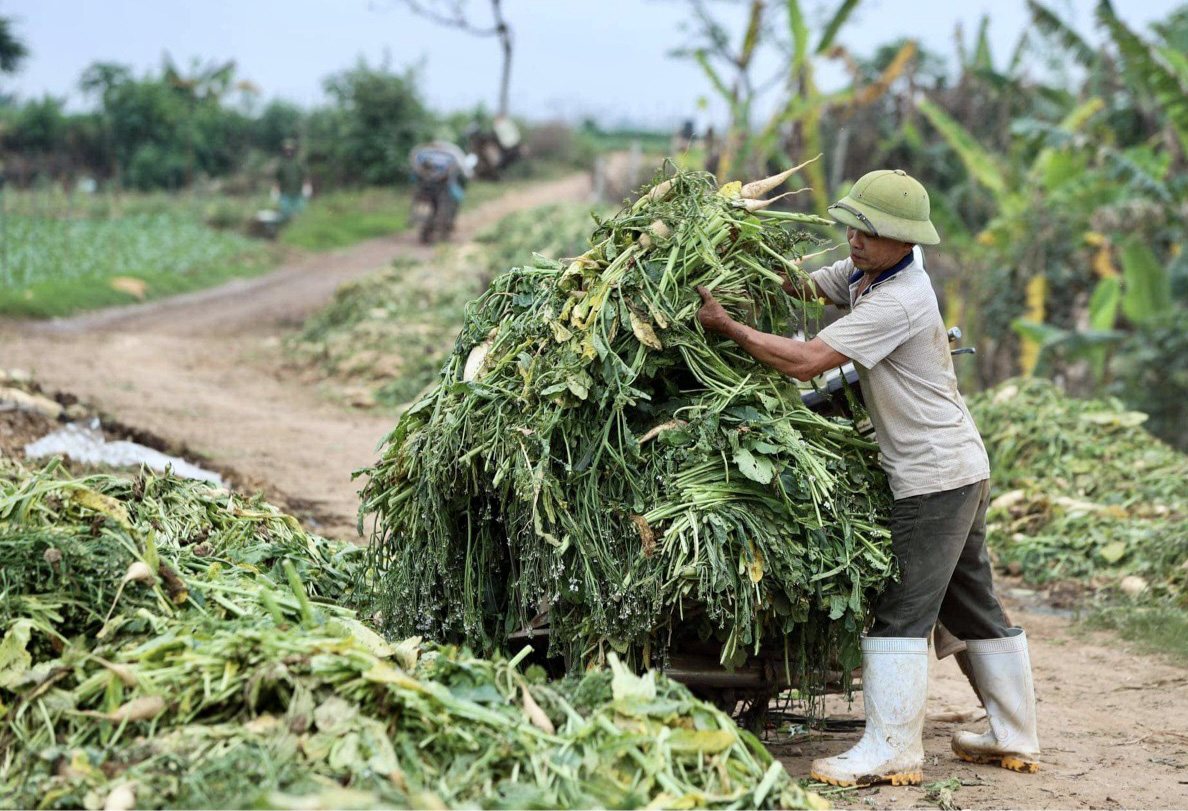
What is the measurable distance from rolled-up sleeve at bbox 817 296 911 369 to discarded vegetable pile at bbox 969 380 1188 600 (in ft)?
12.4

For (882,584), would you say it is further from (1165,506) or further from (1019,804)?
(1165,506)

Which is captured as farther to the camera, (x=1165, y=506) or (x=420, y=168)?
(x=420, y=168)

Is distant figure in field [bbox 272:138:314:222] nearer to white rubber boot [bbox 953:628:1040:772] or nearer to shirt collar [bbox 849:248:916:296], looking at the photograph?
shirt collar [bbox 849:248:916:296]

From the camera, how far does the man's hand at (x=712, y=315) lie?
3.83 meters

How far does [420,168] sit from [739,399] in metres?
17.8

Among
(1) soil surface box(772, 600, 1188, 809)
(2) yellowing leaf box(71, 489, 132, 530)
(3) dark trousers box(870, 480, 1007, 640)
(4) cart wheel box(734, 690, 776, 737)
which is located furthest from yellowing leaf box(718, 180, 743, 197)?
(2) yellowing leaf box(71, 489, 132, 530)

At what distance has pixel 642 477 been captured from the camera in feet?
12.4

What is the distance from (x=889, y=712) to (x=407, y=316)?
36.8ft

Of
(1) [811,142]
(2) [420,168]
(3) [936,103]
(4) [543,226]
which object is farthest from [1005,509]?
(3) [936,103]

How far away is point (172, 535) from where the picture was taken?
4.34 meters

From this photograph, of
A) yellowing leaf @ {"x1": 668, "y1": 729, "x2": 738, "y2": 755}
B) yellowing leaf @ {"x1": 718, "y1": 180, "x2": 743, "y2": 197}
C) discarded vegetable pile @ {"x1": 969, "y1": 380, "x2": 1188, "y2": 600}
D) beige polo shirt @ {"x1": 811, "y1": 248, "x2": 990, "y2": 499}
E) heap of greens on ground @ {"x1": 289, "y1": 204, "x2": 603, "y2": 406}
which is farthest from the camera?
heap of greens on ground @ {"x1": 289, "y1": 204, "x2": 603, "y2": 406}

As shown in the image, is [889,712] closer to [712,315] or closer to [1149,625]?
[712,315]

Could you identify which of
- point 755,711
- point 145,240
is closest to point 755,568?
point 755,711

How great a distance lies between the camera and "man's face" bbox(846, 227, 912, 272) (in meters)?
3.98
